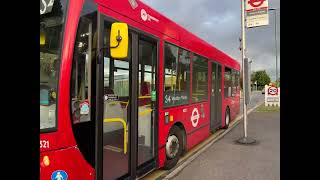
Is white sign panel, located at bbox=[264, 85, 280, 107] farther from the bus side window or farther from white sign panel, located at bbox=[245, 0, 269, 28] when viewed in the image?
the bus side window

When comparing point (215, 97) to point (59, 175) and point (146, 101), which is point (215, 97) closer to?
point (146, 101)

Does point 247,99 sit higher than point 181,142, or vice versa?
point 247,99

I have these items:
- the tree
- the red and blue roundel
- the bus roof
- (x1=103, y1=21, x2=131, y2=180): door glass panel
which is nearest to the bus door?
the bus roof

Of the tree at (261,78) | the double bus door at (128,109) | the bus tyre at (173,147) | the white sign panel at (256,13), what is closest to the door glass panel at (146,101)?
the double bus door at (128,109)

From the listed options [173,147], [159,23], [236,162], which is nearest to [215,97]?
[236,162]

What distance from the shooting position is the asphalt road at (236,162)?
20.4ft

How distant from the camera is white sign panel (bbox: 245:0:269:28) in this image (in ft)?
32.6

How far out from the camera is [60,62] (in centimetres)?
344

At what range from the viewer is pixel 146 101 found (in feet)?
18.0

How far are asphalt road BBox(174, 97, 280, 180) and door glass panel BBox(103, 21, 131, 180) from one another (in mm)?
1681

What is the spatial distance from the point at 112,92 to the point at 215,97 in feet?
20.8

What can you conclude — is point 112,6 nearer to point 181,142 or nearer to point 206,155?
point 181,142
